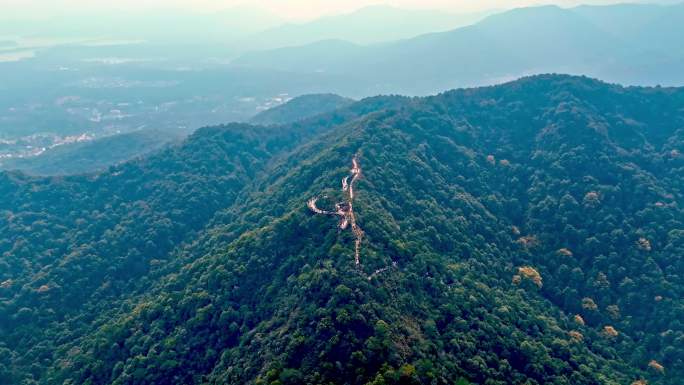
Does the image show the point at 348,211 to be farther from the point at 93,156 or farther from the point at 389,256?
the point at 93,156

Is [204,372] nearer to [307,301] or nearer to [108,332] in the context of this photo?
[307,301]

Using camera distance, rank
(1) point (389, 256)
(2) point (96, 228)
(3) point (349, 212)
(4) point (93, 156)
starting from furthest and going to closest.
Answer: (4) point (93, 156), (2) point (96, 228), (3) point (349, 212), (1) point (389, 256)

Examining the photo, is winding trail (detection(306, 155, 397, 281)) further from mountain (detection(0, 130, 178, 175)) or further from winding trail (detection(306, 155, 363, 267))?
mountain (detection(0, 130, 178, 175))

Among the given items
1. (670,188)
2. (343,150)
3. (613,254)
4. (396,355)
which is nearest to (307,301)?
(396,355)

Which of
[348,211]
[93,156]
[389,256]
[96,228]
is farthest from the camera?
[93,156]

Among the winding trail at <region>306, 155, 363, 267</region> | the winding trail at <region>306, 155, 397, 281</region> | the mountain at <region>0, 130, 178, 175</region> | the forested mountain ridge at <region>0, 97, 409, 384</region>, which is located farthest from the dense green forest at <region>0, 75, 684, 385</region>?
the mountain at <region>0, 130, 178, 175</region>

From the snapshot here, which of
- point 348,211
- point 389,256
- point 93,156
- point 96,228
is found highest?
point 348,211

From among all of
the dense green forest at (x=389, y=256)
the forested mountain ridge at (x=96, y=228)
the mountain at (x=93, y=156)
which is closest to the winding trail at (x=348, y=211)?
the dense green forest at (x=389, y=256)

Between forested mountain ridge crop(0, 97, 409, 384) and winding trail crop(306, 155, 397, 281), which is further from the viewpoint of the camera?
forested mountain ridge crop(0, 97, 409, 384)

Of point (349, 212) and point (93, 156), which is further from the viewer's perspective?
point (93, 156)

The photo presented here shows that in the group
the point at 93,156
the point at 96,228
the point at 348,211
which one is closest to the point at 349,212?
the point at 348,211
